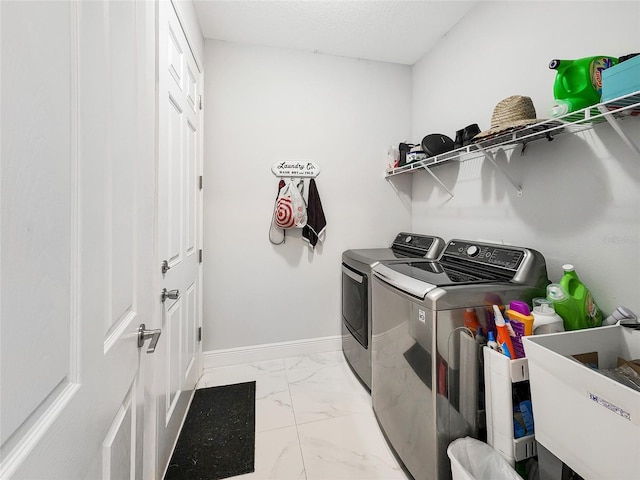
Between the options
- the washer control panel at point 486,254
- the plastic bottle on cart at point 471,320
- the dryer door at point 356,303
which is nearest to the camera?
the plastic bottle on cart at point 471,320

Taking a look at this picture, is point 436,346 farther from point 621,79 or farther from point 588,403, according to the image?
point 621,79

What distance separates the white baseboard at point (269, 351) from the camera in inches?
86.2

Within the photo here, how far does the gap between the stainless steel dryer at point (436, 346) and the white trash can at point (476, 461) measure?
0.05 m

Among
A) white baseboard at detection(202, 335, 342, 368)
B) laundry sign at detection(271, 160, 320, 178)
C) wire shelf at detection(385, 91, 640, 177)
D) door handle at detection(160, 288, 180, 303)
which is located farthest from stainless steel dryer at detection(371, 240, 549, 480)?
laundry sign at detection(271, 160, 320, 178)

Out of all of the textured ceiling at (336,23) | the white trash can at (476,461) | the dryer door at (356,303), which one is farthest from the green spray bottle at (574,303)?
the textured ceiling at (336,23)

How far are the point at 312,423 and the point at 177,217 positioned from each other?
145cm

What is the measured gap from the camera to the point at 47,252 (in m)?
0.37

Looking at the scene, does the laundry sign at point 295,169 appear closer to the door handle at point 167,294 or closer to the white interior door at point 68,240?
the door handle at point 167,294

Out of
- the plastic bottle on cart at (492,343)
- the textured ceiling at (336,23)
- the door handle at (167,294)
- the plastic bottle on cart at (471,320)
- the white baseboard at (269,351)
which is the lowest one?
the white baseboard at (269,351)

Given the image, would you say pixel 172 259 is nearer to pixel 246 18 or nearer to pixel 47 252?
pixel 47 252

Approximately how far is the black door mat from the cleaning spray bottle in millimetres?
1315

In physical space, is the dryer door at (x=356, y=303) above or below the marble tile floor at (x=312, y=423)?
above

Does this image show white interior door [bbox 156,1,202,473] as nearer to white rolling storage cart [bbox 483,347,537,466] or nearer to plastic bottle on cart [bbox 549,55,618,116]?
white rolling storage cart [bbox 483,347,537,466]

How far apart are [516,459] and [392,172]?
1.96m
